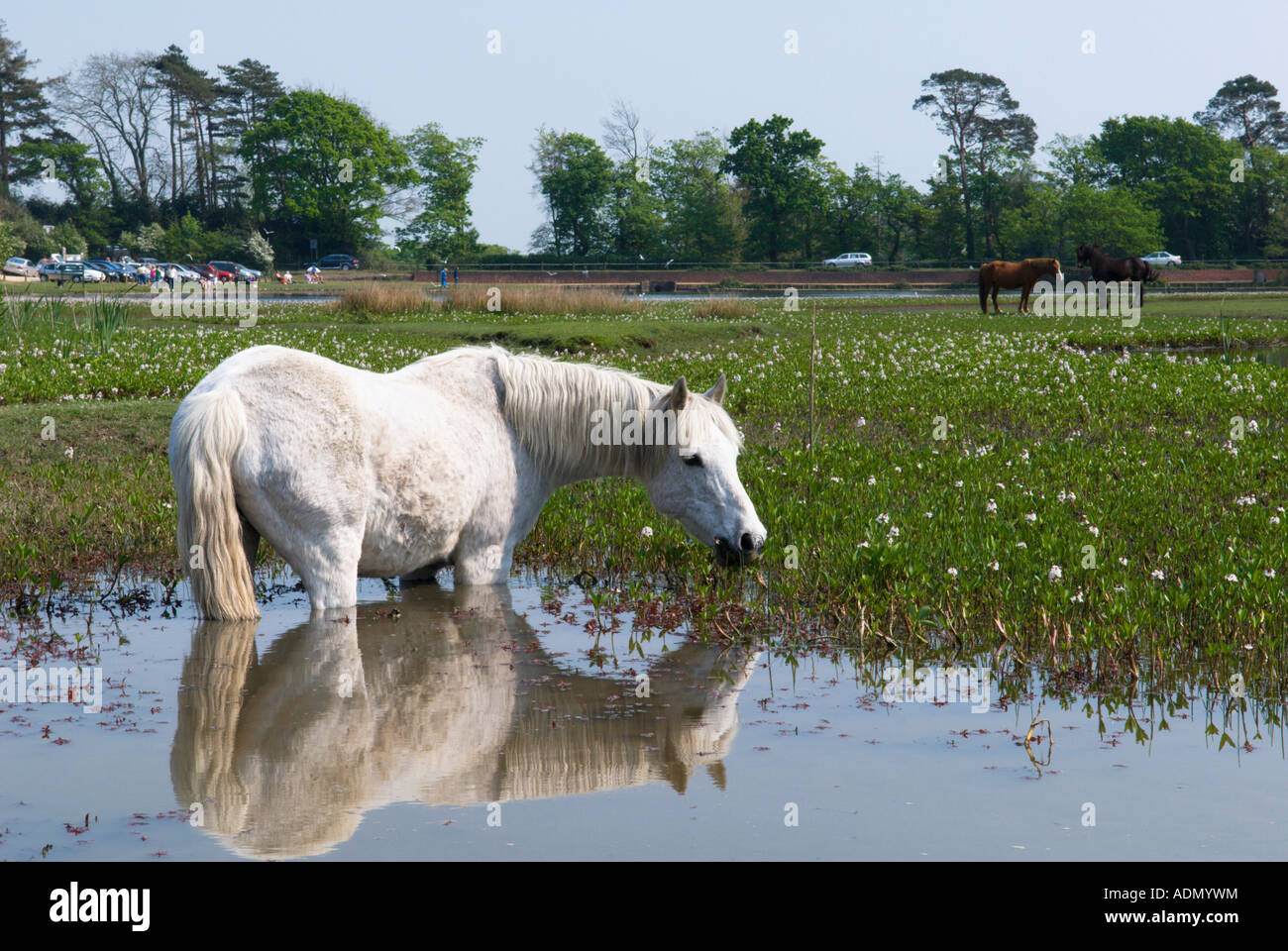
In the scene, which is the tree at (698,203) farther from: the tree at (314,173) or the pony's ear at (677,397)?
the pony's ear at (677,397)

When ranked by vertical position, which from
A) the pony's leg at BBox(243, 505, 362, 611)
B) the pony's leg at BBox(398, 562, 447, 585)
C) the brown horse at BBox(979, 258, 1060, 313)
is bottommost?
the pony's leg at BBox(398, 562, 447, 585)

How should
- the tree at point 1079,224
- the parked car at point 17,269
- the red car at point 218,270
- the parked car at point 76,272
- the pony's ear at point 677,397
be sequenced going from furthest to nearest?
the tree at point 1079,224 → the red car at point 218,270 → the parked car at point 17,269 → the parked car at point 76,272 → the pony's ear at point 677,397

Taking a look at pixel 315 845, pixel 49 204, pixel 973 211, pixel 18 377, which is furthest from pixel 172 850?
pixel 49 204

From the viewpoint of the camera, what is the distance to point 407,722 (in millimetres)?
5504

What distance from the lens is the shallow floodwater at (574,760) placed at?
4211 mm

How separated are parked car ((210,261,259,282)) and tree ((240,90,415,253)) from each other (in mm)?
14894

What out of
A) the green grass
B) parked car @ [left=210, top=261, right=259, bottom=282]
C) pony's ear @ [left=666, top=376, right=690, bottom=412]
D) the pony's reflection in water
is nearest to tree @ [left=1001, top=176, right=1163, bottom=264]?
parked car @ [left=210, top=261, right=259, bottom=282]

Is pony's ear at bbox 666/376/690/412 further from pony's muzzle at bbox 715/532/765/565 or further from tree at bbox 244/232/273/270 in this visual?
tree at bbox 244/232/273/270

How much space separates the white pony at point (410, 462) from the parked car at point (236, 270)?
227 ft

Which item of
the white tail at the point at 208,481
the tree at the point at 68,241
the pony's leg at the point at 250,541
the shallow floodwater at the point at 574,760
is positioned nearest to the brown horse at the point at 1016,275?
the shallow floodwater at the point at 574,760

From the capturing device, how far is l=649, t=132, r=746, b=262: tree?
A: 309 feet

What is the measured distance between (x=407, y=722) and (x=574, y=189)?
9758cm

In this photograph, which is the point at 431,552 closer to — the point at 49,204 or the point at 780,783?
the point at 780,783

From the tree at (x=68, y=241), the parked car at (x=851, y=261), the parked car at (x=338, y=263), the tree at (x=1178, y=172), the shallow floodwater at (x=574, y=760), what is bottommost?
the shallow floodwater at (x=574, y=760)
